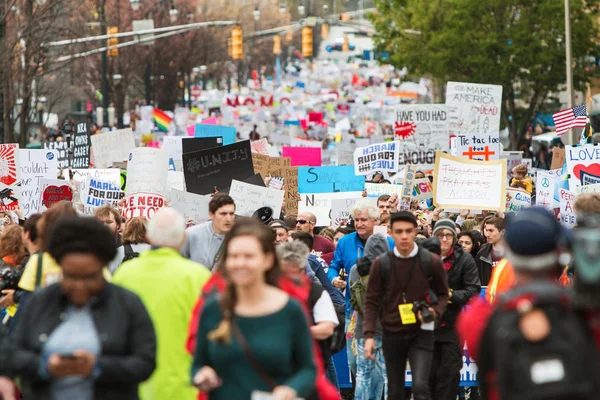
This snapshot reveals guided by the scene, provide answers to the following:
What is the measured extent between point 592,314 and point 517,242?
339mm

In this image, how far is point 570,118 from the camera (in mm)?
22062

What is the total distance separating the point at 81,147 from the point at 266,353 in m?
17.0

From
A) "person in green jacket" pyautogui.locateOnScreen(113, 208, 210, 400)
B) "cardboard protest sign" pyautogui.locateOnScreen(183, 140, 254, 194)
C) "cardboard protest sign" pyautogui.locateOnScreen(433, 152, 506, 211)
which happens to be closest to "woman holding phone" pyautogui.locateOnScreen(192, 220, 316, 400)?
"person in green jacket" pyautogui.locateOnScreen(113, 208, 210, 400)

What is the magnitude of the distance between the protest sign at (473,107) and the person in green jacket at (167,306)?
755 inches

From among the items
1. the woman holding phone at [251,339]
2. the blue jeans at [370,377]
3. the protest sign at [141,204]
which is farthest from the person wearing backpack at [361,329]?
the protest sign at [141,204]

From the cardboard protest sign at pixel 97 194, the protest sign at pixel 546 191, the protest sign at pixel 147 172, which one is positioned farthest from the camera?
the protest sign at pixel 546 191

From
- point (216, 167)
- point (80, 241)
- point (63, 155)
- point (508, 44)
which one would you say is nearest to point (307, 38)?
point (508, 44)

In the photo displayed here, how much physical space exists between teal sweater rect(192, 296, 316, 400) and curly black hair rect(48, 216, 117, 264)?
1.61ft

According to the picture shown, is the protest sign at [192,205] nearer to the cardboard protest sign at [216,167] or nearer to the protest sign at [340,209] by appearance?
the cardboard protest sign at [216,167]

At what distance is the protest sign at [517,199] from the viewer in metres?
17.8

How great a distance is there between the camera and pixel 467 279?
10.5 metres

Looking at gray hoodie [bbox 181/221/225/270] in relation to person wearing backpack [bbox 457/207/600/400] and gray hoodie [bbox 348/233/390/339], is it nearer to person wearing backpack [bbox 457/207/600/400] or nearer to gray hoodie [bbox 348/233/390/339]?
gray hoodie [bbox 348/233/390/339]

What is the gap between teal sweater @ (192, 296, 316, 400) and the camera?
5.60 metres

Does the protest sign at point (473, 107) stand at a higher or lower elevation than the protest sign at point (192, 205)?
higher
